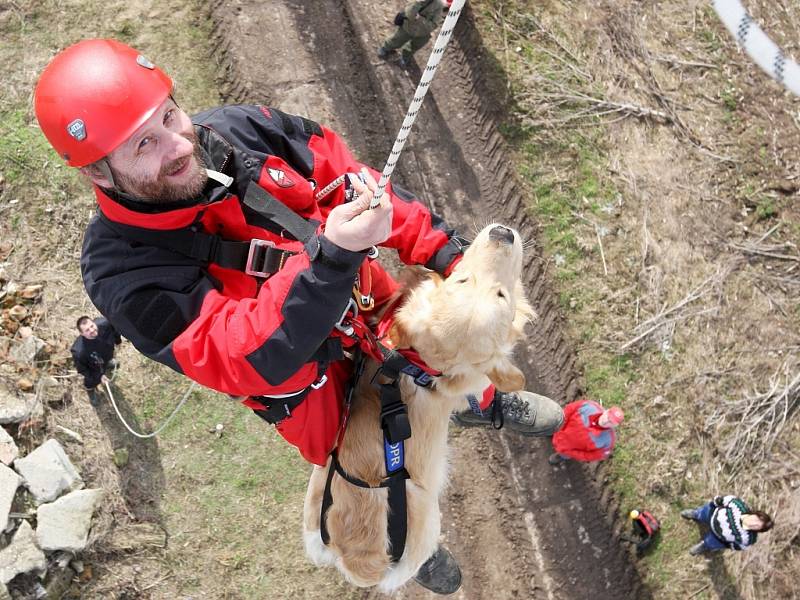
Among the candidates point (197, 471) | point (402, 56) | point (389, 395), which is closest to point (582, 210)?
point (402, 56)

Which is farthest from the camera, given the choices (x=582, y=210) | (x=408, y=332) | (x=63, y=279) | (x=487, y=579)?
(x=582, y=210)

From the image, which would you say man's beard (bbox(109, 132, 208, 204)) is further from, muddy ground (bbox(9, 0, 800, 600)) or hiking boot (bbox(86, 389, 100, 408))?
hiking boot (bbox(86, 389, 100, 408))

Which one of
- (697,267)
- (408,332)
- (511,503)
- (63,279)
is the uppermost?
(408,332)

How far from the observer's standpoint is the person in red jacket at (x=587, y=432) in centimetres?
622

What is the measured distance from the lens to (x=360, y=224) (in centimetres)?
294

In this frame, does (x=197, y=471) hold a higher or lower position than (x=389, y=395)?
lower

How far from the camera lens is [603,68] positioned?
25.6 ft

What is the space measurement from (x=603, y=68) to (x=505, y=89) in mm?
1186

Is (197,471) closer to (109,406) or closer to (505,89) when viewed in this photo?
(109,406)

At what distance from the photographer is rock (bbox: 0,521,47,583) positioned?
555 cm

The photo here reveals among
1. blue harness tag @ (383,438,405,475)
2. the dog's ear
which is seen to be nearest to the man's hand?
the dog's ear

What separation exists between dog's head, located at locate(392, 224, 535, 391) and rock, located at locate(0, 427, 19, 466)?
399 centimetres

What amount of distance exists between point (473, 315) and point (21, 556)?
4.48 meters

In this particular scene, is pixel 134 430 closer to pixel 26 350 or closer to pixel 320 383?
pixel 26 350
